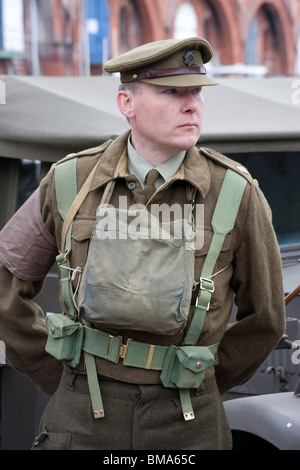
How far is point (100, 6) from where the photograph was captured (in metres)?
27.3

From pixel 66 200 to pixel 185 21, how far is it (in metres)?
29.2

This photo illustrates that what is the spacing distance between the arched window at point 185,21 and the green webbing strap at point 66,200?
2861cm

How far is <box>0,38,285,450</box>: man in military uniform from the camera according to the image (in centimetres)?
257

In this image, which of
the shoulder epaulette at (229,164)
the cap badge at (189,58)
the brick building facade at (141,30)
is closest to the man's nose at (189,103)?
the cap badge at (189,58)

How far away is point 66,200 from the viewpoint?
107 inches

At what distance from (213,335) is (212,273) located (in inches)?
7.8

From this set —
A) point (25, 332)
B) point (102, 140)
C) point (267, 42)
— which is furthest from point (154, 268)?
point (267, 42)

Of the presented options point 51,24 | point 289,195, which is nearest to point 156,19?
point 51,24

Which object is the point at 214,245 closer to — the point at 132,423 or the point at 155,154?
the point at 155,154

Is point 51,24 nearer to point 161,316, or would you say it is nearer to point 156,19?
point 156,19

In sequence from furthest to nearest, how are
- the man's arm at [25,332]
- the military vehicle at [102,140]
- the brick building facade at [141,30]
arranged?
1. the brick building facade at [141,30]
2. the military vehicle at [102,140]
3. the man's arm at [25,332]

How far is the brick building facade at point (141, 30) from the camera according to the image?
25188 millimetres

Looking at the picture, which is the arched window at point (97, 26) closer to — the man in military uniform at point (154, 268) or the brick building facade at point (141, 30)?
the brick building facade at point (141, 30)
